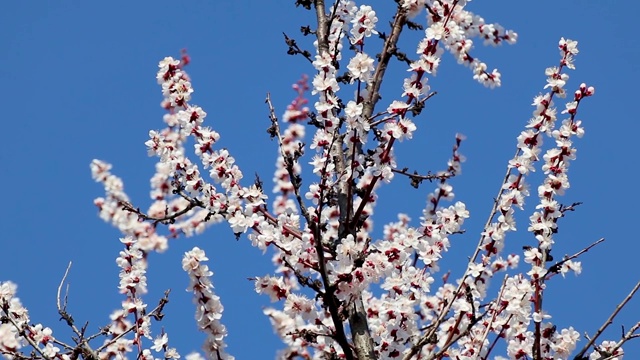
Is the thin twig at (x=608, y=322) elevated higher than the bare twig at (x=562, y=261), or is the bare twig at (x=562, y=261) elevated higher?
the bare twig at (x=562, y=261)

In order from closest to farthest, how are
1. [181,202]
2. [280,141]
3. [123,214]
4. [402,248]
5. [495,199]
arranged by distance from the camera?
[280,141], [402,248], [495,199], [123,214], [181,202]

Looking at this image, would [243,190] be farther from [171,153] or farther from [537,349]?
[537,349]

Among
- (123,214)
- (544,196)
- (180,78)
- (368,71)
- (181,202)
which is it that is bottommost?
(544,196)

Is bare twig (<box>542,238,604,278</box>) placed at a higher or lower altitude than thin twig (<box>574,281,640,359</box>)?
higher

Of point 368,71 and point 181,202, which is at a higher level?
point 181,202

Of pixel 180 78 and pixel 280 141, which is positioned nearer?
pixel 280 141

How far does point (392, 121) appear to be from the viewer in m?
5.17

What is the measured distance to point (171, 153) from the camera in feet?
18.8

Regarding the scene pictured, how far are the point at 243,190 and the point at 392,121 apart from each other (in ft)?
3.49

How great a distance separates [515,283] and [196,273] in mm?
2053

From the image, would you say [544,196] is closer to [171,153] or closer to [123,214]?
[171,153]

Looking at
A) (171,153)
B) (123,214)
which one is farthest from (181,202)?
(171,153)

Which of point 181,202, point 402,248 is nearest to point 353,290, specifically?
point 402,248

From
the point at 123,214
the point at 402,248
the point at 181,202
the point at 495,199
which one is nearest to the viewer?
the point at 402,248
